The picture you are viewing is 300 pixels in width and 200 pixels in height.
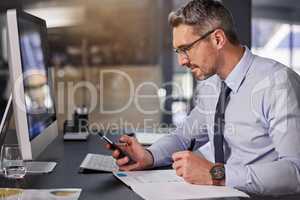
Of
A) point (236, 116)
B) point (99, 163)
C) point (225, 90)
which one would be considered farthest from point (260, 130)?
point (99, 163)

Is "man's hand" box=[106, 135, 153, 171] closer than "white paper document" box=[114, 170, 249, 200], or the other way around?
"white paper document" box=[114, 170, 249, 200]

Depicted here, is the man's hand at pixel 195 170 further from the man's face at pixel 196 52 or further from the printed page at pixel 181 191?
the man's face at pixel 196 52

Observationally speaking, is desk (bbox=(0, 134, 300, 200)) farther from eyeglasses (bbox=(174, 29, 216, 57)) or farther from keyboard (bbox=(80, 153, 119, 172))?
eyeglasses (bbox=(174, 29, 216, 57))

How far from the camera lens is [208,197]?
4.64ft

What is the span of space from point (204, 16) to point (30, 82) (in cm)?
71

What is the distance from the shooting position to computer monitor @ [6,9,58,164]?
61.4 inches

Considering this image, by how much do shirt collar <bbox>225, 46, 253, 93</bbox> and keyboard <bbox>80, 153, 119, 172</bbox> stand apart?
1.88 ft

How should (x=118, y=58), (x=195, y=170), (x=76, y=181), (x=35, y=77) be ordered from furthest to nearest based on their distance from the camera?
(x=118, y=58), (x=35, y=77), (x=76, y=181), (x=195, y=170)

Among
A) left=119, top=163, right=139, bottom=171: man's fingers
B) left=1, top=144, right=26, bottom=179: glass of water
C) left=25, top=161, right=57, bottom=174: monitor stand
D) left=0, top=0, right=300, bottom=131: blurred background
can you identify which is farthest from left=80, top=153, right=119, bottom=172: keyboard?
left=0, top=0, right=300, bottom=131: blurred background

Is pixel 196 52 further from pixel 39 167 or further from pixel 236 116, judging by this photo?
pixel 39 167

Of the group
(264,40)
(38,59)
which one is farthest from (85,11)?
(38,59)

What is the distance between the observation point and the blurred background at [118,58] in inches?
213

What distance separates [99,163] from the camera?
6.33ft

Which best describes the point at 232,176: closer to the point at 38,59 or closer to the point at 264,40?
the point at 38,59
